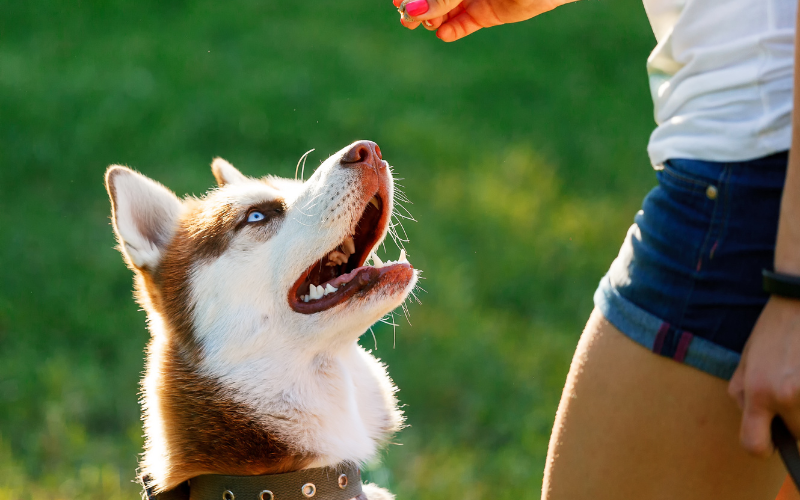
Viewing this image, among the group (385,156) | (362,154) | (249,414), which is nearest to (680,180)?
(362,154)

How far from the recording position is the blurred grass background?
420 cm

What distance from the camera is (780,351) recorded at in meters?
1.31

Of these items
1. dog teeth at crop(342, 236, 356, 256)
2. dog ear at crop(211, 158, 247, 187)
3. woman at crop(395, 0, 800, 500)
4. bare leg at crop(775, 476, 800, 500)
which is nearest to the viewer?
woman at crop(395, 0, 800, 500)

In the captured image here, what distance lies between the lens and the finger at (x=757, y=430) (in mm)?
1339

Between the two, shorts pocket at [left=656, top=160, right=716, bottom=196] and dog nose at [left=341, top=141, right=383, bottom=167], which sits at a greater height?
shorts pocket at [left=656, top=160, right=716, bottom=196]

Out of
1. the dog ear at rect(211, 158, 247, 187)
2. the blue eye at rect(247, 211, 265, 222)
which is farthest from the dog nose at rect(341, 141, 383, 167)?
the dog ear at rect(211, 158, 247, 187)

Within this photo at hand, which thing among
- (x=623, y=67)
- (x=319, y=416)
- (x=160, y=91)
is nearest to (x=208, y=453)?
(x=319, y=416)

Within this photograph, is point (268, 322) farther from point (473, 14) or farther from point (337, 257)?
point (473, 14)

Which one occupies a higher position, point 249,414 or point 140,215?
point 140,215

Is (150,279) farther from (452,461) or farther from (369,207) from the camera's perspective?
(452,461)

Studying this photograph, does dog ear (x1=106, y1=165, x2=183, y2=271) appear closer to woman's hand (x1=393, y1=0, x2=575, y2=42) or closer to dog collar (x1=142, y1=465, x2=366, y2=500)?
dog collar (x1=142, y1=465, x2=366, y2=500)

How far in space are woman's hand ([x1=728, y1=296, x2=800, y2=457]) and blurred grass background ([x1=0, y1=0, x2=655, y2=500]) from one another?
2520mm

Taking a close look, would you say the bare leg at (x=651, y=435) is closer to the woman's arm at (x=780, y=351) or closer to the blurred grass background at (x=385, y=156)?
the woman's arm at (x=780, y=351)

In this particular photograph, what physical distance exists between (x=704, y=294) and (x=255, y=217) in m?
1.61
